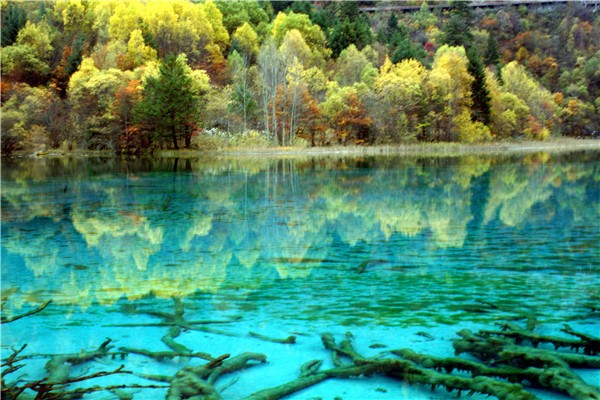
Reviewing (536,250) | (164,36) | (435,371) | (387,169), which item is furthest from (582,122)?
(435,371)

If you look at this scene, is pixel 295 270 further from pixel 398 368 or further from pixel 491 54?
pixel 491 54

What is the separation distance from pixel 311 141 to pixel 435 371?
43108 mm

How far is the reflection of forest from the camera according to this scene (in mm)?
8289

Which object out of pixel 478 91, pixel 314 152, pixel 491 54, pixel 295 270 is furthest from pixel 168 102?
pixel 491 54

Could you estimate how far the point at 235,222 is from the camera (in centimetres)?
1244

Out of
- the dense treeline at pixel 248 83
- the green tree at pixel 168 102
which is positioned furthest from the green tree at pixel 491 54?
the green tree at pixel 168 102

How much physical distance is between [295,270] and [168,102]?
3567 centimetres

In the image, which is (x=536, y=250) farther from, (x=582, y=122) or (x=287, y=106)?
(x=582, y=122)

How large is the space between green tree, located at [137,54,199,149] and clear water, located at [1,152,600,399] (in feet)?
83.5

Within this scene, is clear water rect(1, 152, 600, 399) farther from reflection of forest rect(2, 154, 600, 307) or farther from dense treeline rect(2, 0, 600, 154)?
dense treeline rect(2, 0, 600, 154)

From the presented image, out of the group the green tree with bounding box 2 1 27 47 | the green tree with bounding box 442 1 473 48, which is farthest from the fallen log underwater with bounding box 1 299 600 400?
the green tree with bounding box 442 1 473 48

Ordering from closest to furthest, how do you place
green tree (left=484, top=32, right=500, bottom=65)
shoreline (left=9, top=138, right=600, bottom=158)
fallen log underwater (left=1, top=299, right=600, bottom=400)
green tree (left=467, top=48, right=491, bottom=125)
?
1. fallen log underwater (left=1, top=299, right=600, bottom=400)
2. shoreline (left=9, top=138, right=600, bottom=158)
3. green tree (left=467, top=48, right=491, bottom=125)
4. green tree (left=484, top=32, right=500, bottom=65)

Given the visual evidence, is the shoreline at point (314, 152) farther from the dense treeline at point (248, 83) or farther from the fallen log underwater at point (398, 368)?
the fallen log underwater at point (398, 368)

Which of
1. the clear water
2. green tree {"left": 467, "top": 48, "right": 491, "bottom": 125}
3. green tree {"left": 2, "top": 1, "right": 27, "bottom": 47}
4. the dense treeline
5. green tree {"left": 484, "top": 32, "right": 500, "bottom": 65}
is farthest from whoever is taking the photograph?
green tree {"left": 484, "top": 32, "right": 500, "bottom": 65}
